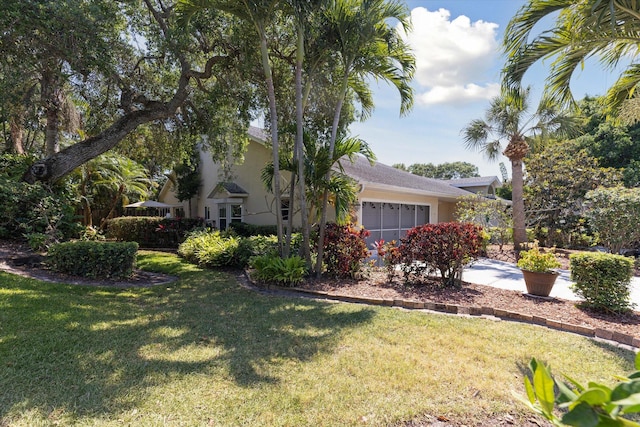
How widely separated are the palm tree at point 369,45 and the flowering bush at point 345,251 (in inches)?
11.9

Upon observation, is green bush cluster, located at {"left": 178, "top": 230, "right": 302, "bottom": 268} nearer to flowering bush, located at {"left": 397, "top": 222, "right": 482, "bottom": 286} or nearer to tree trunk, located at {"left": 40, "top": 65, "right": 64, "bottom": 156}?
flowering bush, located at {"left": 397, "top": 222, "right": 482, "bottom": 286}

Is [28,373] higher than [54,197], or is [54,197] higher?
[54,197]

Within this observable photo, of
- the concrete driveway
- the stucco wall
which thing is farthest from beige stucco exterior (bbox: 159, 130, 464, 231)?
the concrete driveway

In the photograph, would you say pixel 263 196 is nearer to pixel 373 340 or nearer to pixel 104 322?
pixel 104 322

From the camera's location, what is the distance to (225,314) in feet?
20.1

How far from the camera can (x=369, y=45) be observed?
862cm

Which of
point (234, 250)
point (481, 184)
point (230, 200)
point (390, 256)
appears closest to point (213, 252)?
point (234, 250)

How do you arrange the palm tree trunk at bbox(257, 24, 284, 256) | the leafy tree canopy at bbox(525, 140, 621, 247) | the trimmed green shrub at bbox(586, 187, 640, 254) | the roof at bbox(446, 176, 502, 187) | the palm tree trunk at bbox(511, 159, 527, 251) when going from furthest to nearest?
1. the roof at bbox(446, 176, 502, 187)
2. the leafy tree canopy at bbox(525, 140, 621, 247)
3. the palm tree trunk at bbox(511, 159, 527, 251)
4. the trimmed green shrub at bbox(586, 187, 640, 254)
5. the palm tree trunk at bbox(257, 24, 284, 256)

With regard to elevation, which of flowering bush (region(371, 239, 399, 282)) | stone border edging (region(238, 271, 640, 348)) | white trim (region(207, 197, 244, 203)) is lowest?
stone border edging (region(238, 271, 640, 348))

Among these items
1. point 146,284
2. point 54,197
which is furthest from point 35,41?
point 146,284

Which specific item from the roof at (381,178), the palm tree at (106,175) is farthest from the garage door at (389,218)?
the palm tree at (106,175)

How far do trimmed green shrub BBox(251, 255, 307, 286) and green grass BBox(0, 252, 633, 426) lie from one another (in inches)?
58.1

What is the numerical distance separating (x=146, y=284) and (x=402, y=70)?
8.78 metres

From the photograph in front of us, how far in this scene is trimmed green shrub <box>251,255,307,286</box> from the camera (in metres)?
8.08
